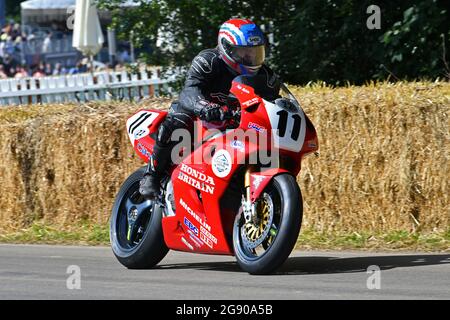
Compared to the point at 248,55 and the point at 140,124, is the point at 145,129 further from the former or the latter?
the point at 248,55

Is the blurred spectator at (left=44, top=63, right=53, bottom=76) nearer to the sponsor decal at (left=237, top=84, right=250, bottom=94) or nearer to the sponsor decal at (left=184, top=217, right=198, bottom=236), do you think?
the sponsor decal at (left=184, top=217, right=198, bottom=236)

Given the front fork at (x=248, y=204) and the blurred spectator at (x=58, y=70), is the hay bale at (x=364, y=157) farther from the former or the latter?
the blurred spectator at (x=58, y=70)

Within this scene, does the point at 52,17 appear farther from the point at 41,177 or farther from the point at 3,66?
the point at 41,177

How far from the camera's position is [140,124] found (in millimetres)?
8219

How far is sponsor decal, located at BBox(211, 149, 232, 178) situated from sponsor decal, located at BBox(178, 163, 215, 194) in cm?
10

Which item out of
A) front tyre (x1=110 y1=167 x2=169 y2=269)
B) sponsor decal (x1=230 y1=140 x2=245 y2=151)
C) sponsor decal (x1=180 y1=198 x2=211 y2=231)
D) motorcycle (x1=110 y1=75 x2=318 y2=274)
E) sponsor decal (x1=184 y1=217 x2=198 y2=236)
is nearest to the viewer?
motorcycle (x1=110 y1=75 x2=318 y2=274)

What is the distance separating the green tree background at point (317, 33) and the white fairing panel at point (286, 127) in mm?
5899

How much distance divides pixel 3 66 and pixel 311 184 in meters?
19.2

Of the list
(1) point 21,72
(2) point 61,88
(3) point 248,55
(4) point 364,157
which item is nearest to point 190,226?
(3) point 248,55

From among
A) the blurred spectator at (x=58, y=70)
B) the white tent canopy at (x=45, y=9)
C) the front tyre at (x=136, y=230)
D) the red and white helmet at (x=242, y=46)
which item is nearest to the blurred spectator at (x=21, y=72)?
the blurred spectator at (x=58, y=70)

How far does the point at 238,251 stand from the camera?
7.06m

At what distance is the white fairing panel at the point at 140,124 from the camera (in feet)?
26.7

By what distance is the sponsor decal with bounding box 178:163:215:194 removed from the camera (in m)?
7.23

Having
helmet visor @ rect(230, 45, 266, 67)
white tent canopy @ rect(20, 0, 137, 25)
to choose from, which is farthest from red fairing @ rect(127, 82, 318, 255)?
white tent canopy @ rect(20, 0, 137, 25)
